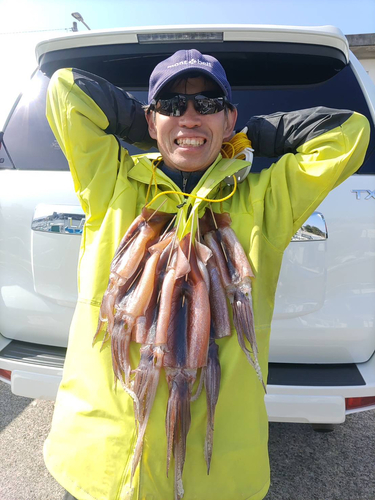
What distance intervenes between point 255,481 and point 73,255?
1.20 meters

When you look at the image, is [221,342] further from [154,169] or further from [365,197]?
[365,197]

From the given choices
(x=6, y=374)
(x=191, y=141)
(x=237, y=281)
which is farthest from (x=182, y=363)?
(x=6, y=374)

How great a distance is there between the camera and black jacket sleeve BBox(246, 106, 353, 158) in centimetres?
155

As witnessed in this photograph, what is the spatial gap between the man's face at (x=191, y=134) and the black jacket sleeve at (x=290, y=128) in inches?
8.0

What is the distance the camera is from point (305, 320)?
1.95 meters

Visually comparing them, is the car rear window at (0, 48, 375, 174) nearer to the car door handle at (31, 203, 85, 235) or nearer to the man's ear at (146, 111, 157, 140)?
the car door handle at (31, 203, 85, 235)

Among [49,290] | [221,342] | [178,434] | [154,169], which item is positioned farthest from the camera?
[49,290]

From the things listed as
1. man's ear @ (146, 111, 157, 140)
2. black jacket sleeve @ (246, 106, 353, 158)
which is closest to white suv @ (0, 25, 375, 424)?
black jacket sleeve @ (246, 106, 353, 158)

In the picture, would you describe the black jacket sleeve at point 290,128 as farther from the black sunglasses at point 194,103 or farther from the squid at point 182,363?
the squid at point 182,363

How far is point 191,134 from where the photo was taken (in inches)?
60.3

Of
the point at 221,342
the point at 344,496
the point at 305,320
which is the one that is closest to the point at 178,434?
the point at 221,342

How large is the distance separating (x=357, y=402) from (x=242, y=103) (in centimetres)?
158

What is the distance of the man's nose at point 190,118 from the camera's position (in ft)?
4.99

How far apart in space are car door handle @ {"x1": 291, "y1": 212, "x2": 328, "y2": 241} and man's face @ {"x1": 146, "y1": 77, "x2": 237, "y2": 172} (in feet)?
1.77
